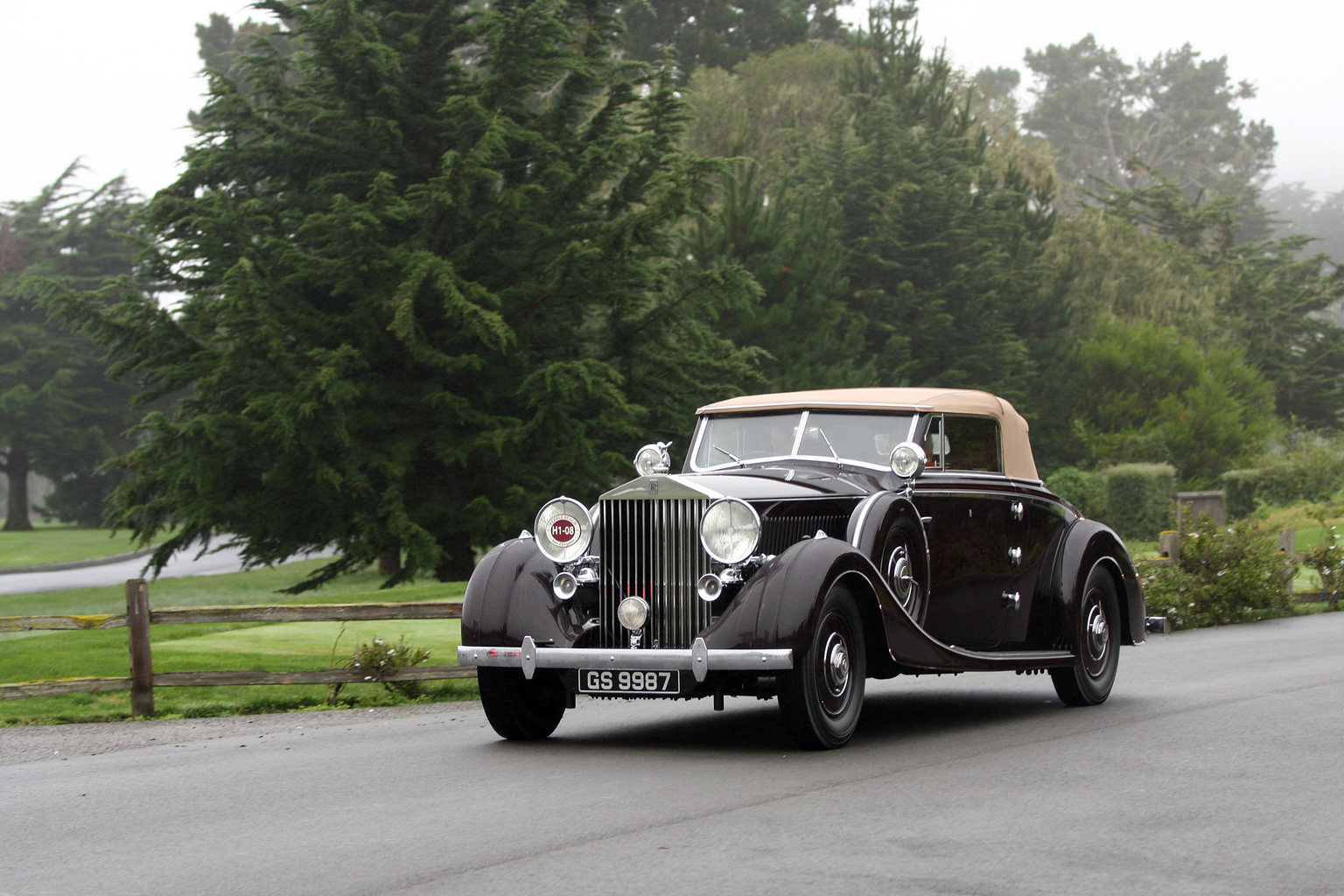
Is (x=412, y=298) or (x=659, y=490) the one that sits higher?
(x=412, y=298)

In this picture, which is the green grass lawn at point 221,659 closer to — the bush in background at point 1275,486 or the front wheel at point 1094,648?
the front wheel at point 1094,648

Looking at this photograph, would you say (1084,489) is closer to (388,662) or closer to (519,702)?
(388,662)

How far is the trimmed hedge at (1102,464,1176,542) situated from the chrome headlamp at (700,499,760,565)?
103 feet

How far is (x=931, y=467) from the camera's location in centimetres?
1002

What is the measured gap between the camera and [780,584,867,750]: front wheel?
8117 mm

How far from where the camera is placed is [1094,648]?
1088cm

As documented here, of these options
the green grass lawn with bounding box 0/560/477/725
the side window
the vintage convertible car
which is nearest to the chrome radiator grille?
the vintage convertible car

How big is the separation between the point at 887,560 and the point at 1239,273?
58737 millimetres

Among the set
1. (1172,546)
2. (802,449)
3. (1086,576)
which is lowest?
(1172,546)

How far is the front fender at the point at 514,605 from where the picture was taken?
8742 mm

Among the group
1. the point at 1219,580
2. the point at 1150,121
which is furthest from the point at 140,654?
the point at 1150,121

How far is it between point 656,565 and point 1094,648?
4.00 meters

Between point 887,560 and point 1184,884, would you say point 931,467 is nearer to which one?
point 887,560

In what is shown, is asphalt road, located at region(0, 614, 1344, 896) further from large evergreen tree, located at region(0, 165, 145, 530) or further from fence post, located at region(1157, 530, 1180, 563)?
large evergreen tree, located at region(0, 165, 145, 530)
